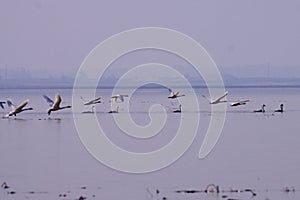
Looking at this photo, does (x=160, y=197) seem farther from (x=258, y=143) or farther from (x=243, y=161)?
(x=258, y=143)

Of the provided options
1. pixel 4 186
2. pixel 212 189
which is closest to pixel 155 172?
pixel 212 189

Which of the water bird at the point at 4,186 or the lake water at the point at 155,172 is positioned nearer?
the lake water at the point at 155,172

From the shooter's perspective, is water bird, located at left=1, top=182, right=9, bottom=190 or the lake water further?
water bird, located at left=1, top=182, right=9, bottom=190

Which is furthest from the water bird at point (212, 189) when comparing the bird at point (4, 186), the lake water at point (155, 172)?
the bird at point (4, 186)

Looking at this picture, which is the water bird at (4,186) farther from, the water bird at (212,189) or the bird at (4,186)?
the water bird at (212,189)

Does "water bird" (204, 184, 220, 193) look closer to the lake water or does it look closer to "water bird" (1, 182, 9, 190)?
the lake water

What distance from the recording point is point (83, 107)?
114 feet

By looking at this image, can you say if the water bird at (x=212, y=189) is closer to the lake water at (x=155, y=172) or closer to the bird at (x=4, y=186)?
the lake water at (x=155, y=172)

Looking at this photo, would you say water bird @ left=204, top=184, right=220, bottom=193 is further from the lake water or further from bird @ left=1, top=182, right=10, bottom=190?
bird @ left=1, top=182, right=10, bottom=190

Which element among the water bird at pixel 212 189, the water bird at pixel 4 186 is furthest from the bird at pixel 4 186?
the water bird at pixel 212 189

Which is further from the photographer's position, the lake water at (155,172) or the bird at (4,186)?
the bird at (4,186)

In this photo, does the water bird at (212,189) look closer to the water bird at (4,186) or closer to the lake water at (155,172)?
the lake water at (155,172)

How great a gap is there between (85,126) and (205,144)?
6.01m

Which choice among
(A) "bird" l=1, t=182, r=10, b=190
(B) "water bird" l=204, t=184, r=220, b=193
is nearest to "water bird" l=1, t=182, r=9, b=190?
(A) "bird" l=1, t=182, r=10, b=190
